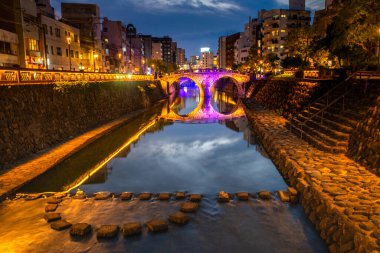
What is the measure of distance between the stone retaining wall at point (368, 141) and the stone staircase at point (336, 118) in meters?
0.71

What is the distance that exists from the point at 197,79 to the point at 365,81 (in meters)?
63.1

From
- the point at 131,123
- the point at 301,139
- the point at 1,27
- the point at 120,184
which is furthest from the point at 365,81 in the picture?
the point at 1,27

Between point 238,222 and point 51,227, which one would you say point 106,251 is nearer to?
point 51,227

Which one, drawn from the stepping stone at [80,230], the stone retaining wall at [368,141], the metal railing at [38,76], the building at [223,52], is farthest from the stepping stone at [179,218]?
the building at [223,52]

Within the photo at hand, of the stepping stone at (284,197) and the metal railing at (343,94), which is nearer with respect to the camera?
the stepping stone at (284,197)

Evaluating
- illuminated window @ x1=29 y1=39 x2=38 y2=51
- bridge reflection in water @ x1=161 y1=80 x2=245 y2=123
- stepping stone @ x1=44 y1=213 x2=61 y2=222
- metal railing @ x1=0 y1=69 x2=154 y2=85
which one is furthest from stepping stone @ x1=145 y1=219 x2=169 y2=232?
illuminated window @ x1=29 y1=39 x2=38 y2=51

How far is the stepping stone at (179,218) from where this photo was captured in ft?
35.4

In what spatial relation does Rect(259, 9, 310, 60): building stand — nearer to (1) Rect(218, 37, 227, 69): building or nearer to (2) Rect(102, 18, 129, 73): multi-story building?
(2) Rect(102, 18, 129, 73): multi-story building

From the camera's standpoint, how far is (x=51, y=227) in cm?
1054

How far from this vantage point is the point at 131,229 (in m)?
10.0

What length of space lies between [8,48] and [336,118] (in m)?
34.0

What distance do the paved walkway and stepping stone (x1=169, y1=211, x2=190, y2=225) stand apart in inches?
273

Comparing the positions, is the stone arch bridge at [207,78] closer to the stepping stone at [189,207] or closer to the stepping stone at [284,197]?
the stepping stone at [284,197]

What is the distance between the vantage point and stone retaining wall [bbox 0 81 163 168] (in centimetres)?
1641
